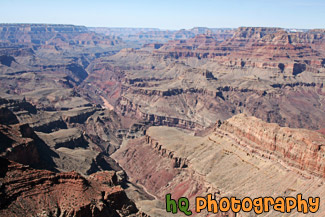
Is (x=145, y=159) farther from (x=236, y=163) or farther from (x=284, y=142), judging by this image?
(x=284, y=142)

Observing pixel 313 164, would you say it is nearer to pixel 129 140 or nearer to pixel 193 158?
pixel 193 158

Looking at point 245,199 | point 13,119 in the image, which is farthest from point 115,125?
point 245,199

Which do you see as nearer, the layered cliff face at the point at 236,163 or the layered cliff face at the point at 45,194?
the layered cliff face at the point at 45,194

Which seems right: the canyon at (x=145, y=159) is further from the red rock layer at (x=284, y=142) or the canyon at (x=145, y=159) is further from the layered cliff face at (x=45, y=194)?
the red rock layer at (x=284, y=142)

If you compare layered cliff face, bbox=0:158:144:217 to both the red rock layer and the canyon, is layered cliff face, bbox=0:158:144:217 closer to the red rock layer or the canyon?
the canyon

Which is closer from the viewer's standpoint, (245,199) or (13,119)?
(245,199)

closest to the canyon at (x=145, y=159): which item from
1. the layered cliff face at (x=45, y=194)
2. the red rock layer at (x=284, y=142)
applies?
the layered cliff face at (x=45, y=194)
